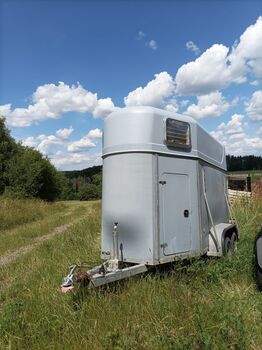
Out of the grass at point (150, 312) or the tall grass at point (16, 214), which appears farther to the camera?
the tall grass at point (16, 214)

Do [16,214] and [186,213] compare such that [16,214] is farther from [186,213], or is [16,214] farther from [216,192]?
[186,213]

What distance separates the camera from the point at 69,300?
5.23m

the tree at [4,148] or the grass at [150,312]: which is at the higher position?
the tree at [4,148]

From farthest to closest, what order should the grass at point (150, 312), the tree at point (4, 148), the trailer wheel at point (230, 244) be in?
the tree at point (4, 148), the trailer wheel at point (230, 244), the grass at point (150, 312)

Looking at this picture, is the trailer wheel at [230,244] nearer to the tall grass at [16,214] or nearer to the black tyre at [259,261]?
the black tyre at [259,261]

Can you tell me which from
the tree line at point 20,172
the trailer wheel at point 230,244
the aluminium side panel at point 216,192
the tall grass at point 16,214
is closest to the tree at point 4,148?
the tree line at point 20,172

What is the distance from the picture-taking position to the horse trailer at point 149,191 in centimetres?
598

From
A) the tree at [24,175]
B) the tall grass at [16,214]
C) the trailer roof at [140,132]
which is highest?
the tree at [24,175]

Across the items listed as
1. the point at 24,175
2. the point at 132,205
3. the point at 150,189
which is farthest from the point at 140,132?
the point at 24,175

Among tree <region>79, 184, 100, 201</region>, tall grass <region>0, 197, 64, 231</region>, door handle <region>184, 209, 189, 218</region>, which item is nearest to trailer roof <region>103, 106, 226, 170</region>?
door handle <region>184, 209, 189, 218</region>

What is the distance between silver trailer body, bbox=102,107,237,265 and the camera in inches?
236

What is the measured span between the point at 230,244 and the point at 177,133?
271 centimetres

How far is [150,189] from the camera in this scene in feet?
19.7

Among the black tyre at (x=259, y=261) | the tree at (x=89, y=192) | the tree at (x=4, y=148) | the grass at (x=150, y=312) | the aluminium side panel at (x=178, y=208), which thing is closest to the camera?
the grass at (x=150, y=312)
